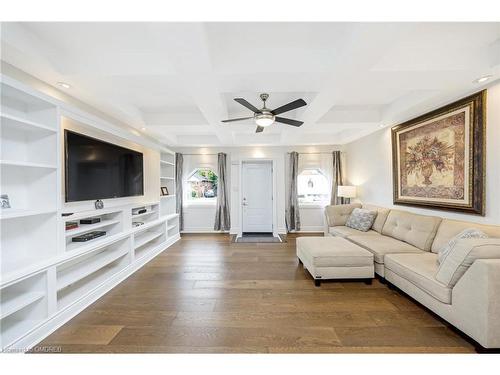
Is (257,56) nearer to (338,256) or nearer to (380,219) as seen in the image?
(338,256)

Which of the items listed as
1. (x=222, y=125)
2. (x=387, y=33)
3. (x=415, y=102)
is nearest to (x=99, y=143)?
(x=222, y=125)

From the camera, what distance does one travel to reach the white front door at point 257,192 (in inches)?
248

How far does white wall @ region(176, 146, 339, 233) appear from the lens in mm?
5961

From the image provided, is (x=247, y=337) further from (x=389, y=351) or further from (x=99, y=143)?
(x=99, y=143)

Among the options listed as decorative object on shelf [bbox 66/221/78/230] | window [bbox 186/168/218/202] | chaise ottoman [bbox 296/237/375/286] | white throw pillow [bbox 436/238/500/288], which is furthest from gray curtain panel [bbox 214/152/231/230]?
white throw pillow [bbox 436/238/500/288]

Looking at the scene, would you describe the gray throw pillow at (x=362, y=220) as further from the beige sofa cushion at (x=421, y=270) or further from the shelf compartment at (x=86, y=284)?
the shelf compartment at (x=86, y=284)

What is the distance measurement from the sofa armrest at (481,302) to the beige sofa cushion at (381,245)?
109 cm

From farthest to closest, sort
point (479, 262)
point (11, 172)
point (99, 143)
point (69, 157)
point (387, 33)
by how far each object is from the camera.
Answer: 1. point (99, 143)
2. point (69, 157)
3. point (11, 172)
4. point (479, 262)
5. point (387, 33)

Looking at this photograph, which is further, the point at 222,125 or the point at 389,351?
the point at 222,125

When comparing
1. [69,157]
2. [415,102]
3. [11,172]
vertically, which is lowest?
[11,172]

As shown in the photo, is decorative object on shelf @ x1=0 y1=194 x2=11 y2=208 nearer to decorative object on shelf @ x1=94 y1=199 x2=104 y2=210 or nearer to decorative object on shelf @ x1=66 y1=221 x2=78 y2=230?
decorative object on shelf @ x1=66 y1=221 x2=78 y2=230

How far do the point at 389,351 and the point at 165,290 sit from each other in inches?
92.1

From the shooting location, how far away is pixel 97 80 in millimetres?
2465

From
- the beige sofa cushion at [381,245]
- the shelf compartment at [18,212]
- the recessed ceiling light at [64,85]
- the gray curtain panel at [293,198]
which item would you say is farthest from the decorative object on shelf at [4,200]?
the gray curtain panel at [293,198]
